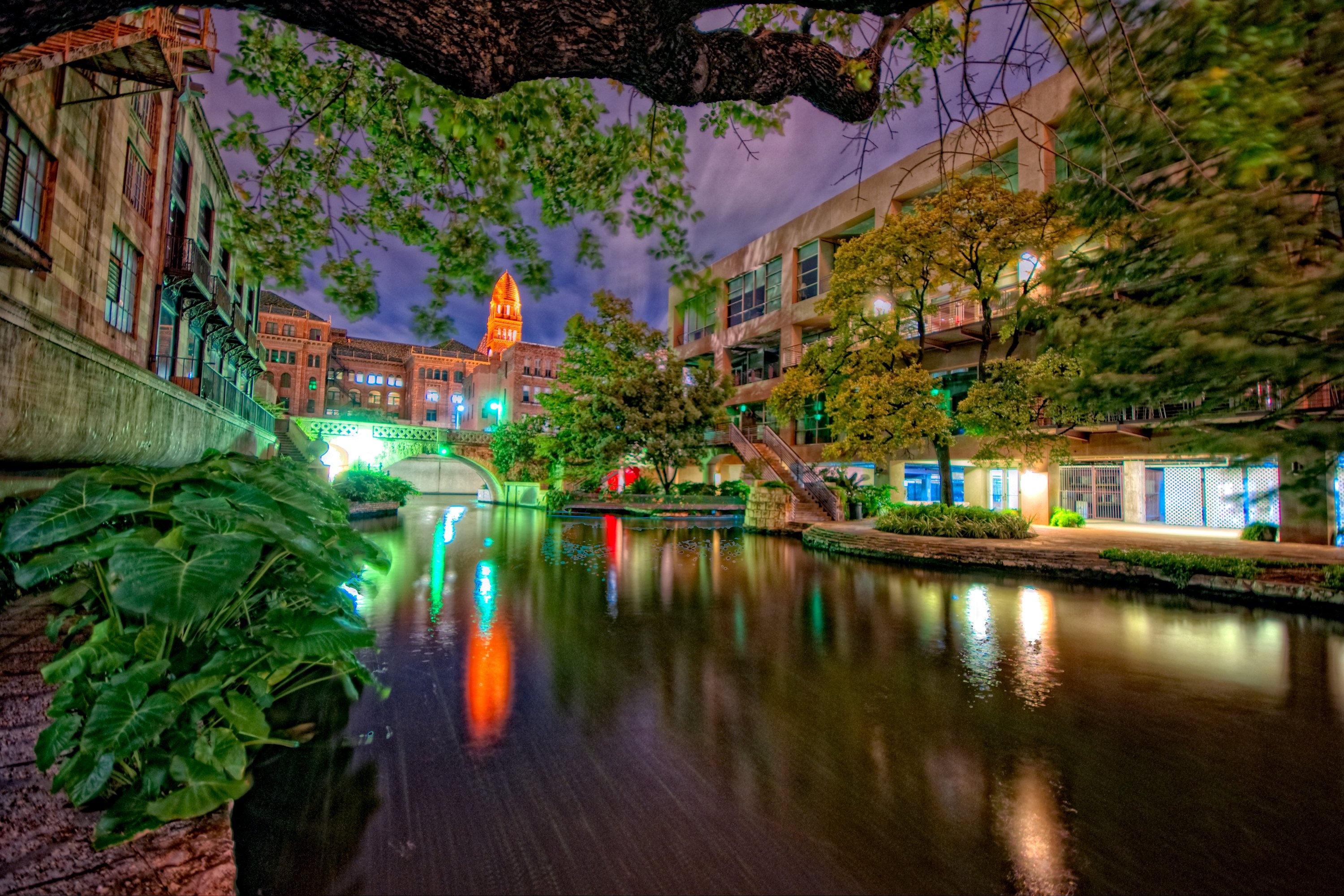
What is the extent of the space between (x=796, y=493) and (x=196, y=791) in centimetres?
2091

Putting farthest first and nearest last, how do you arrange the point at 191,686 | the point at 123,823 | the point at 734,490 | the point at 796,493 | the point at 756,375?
the point at 756,375 < the point at 734,490 < the point at 796,493 < the point at 191,686 < the point at 123,823

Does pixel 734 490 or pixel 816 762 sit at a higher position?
pixel 734 490

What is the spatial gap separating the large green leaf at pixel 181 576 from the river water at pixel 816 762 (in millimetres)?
1167

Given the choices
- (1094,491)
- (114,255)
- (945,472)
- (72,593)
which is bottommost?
(72,593)

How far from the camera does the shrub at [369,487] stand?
79.7ft

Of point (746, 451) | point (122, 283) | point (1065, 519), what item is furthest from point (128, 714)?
point (746, 451)

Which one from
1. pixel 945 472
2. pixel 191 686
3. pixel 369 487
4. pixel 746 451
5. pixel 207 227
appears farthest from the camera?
pixel 746 451

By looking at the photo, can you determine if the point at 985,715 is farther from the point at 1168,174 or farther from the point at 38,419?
the point at 38,419

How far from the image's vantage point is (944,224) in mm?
14352

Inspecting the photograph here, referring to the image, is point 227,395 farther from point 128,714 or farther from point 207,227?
point 128,714

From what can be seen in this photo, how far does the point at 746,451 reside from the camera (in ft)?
86.2

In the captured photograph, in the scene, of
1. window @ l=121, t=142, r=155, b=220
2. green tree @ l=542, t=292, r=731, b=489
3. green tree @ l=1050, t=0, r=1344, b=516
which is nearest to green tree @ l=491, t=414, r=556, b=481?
green tree @ l=542, t=292, r=731, b=489

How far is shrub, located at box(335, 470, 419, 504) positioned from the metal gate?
26.4m

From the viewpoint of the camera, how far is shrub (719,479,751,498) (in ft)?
88.7
